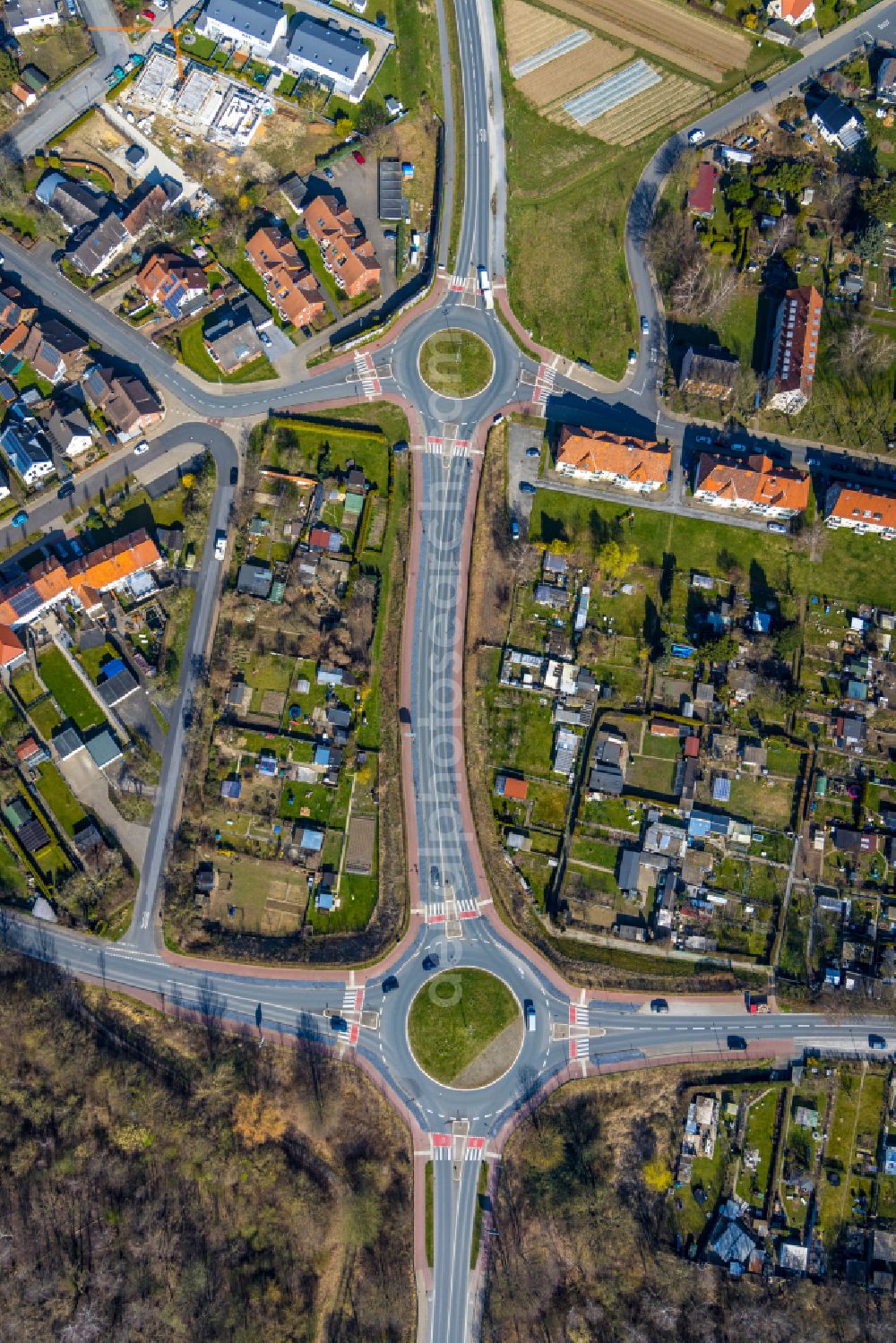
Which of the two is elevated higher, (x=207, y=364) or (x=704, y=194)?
(x=704, y=194)

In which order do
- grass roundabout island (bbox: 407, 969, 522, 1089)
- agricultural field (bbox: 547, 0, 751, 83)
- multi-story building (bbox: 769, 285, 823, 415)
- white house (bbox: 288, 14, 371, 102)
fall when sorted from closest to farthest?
grass roundabout island (bbox: 407, 969, 522, 1089) < multi-story building (bbox: 769, 285, 823, 415) < white house (bbox: 288, 14, 371, 102) < agricultural field (bbox: 547, 0, 751, 83)

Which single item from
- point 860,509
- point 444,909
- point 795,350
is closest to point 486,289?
point 795,350

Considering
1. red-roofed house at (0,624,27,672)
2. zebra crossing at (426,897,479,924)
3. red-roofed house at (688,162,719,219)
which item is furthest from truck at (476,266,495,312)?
zebra crossing at (426,897,479,924)

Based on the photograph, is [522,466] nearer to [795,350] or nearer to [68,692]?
[795,350]

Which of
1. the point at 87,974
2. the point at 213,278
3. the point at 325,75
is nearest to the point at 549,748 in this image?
the point at 87,974

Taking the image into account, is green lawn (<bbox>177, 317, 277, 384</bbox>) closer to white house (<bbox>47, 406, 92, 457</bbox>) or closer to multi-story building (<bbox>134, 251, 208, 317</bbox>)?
multi-story building (<bbox>134, 251, 208, 317</bbox>)

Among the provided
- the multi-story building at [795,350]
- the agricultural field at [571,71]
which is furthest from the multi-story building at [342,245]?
the multi-story building at [795,350]
